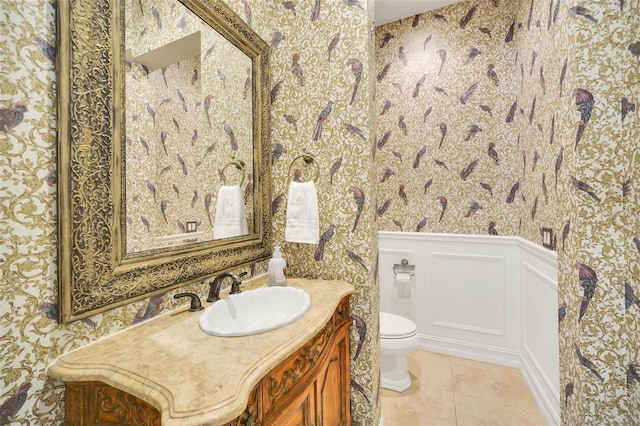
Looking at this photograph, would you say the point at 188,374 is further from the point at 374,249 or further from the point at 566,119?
the point at 566,119

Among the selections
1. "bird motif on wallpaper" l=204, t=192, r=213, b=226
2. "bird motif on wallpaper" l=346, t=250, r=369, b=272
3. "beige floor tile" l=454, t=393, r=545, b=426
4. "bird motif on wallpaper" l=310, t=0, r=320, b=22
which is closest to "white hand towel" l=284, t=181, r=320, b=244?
"bird motif on wallpaper" l=346, t=250, r=369, b=272

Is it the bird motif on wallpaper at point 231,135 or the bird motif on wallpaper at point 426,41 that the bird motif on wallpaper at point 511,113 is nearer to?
the bird motif on wallpaper at point 426,41

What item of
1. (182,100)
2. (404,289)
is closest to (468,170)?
(404,289)

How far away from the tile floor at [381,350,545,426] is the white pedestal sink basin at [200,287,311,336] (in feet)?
3.72

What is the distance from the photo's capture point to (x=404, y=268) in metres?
2.63

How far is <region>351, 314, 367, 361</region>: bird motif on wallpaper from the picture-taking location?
59.5 inches

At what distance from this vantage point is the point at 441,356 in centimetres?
254

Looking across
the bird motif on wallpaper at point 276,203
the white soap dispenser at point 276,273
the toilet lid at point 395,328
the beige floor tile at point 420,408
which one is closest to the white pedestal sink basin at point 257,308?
the white soap dispenser at point 276,273

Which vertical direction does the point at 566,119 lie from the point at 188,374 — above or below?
above

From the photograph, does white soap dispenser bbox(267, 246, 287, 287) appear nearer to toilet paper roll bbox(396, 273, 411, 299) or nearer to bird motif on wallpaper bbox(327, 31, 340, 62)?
bird motif on wallpaper bbox(327, 31, 340, 62)

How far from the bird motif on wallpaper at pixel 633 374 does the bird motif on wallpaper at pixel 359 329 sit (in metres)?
1.07

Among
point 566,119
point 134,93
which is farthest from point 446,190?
point 134,93

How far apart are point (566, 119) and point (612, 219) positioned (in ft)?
1.58

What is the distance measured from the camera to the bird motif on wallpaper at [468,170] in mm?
2514
